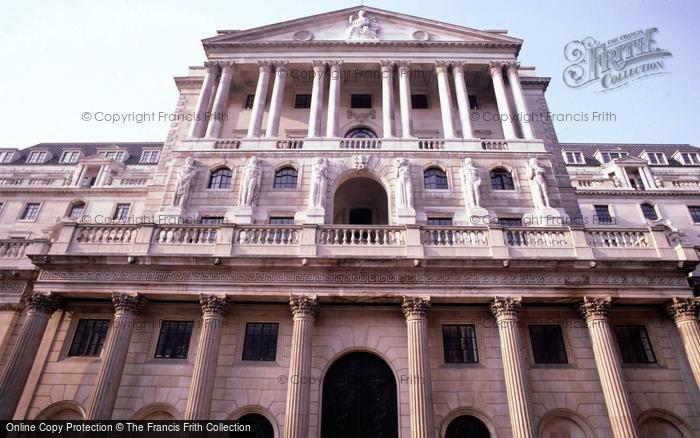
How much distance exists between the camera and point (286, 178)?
82.8ft

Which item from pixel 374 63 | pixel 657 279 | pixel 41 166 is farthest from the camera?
pixel 41 166

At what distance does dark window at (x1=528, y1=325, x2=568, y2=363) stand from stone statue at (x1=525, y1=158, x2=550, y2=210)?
288 inches

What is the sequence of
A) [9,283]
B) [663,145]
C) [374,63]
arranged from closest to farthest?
[9,283]
[374,63]
[663,145]

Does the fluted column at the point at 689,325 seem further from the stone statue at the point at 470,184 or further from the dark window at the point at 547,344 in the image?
the stone statue at the point at 470,184

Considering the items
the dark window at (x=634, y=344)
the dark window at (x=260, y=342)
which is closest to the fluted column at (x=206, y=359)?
the dark window at (x=260, y=342)

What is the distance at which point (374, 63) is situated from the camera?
30031mm

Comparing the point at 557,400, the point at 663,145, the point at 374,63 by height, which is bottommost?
the point at 557,400

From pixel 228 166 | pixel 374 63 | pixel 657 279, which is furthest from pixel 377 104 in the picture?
pixel 657 279

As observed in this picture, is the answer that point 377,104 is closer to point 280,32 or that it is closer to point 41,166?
point 280,32

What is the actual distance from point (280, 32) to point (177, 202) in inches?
638

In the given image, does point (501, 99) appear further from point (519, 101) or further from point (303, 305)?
point (303, 305)

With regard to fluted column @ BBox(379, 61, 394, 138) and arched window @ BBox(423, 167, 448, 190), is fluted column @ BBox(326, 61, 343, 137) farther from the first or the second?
arched window @ BBox(423, 167, 448, 190)

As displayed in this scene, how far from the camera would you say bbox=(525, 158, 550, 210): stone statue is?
76.5ft

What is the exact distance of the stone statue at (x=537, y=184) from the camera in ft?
76.5
